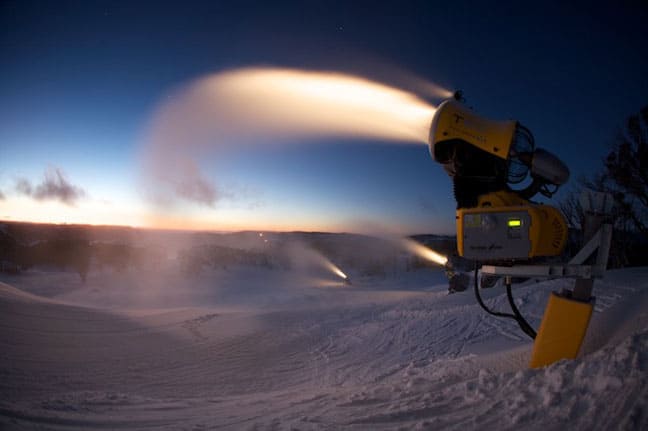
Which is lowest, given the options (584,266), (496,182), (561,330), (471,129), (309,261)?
(309,261)

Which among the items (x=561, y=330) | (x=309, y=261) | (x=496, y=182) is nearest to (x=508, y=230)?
(x=496, y=182)

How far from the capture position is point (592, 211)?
8.87 feet

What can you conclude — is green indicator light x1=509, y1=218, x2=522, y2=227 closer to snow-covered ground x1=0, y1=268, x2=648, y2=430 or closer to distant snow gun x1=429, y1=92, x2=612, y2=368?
distant snow gun x1=429, y1=92, x2=612, y2=368

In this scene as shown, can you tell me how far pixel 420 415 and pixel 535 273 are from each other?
5.00ft

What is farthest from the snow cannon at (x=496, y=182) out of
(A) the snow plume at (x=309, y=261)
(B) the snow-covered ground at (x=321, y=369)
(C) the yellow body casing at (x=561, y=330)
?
(A) the snow plume at (x=309, y=261)

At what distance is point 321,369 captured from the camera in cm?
607

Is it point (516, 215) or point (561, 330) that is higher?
point (516, 215)

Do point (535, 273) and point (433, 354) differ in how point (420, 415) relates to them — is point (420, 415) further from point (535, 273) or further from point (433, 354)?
point (433, 354)

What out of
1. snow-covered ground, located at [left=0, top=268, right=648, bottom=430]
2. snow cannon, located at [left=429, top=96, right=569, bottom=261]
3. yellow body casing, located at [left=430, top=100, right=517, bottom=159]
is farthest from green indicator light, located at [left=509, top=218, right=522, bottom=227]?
snow-covered ground, located at [left=0, top=268, right=648, bottom=430]

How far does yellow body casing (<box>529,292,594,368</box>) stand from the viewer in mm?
2428

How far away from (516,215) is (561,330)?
0.99 metres

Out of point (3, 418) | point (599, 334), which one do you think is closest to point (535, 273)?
point (599, 334)

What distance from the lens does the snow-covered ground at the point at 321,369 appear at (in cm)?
208

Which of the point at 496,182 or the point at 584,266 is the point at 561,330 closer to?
the point at 584,266
